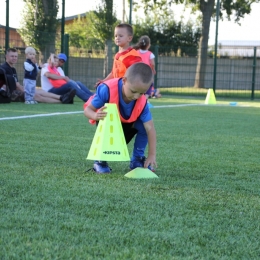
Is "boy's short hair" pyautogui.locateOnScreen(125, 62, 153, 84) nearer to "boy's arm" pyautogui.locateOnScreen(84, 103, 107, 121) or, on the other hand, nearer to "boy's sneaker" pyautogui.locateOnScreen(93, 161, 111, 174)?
"boy's arm" pyautogui.locateOnScreen(84, 103, 107, 121)

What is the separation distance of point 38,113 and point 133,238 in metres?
8.21

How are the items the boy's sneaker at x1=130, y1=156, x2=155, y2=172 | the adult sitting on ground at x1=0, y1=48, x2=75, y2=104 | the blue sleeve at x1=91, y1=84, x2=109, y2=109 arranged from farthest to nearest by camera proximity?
the adult sitting on ground at x1=0, y1=48, x2=75, y2=104, the boy's sneaker at x1=130, y1=156, x2=155, y2=172, the blue sleeve at x1=91, y1=84, x2=109, y2=109

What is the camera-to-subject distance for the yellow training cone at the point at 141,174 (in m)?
4.31

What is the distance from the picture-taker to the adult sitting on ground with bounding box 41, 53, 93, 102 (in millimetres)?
13867

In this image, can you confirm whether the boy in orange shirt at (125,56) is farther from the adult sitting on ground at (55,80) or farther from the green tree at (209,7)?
the green tree at (209,7)

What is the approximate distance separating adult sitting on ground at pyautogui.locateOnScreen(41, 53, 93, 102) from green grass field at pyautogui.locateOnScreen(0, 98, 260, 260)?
7.74m

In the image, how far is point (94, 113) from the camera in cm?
457

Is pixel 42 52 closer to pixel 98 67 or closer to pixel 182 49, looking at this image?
pixel 98 67

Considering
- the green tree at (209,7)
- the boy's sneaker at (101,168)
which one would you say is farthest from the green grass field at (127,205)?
the green tree at (209,7)

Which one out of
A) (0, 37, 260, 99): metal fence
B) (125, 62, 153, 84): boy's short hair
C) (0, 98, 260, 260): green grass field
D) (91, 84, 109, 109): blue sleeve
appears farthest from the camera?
(0, 37, 260, 99): metal fence

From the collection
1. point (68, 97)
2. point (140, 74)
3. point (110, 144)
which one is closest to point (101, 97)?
point (110, 144)

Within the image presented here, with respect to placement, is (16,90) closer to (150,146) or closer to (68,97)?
(68,97)

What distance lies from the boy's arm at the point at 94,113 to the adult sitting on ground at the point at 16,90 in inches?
339

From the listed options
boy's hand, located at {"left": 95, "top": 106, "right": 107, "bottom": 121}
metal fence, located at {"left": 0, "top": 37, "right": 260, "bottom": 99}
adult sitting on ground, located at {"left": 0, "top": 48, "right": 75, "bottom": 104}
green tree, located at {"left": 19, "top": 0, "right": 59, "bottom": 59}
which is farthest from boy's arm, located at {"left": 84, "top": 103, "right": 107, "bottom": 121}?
metal fence, located at {"left": 0, "top": 37, "right": 260, "bottom": 99}
